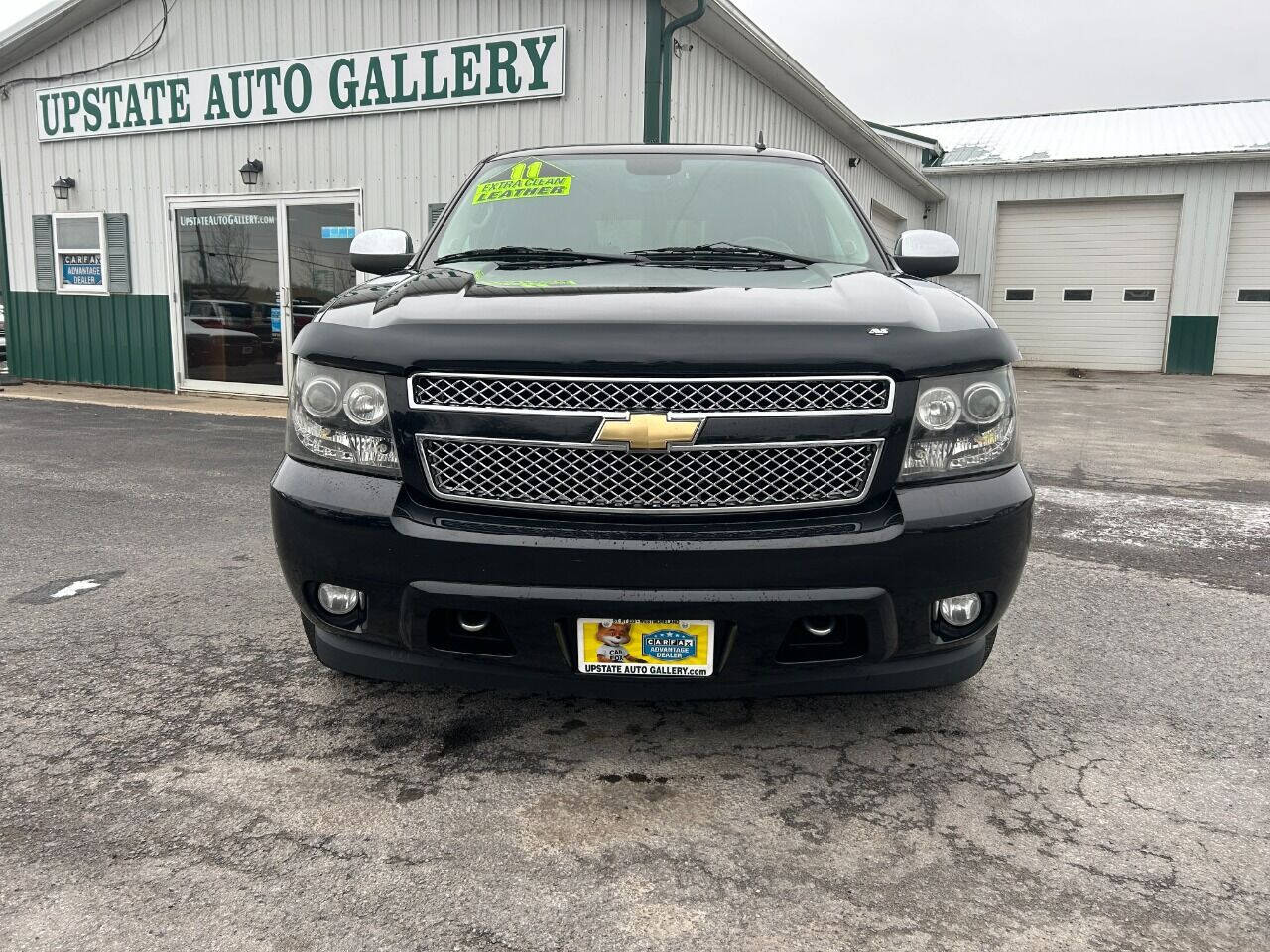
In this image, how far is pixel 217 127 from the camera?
10.3 metres

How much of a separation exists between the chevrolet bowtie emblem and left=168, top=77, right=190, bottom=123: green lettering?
10.6m

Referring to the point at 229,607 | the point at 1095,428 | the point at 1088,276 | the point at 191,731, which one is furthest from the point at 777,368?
the point at 1088,276

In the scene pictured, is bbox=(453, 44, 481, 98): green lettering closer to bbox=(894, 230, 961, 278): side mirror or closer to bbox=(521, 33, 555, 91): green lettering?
bbox=(521, 33, 555, 91): green lettering

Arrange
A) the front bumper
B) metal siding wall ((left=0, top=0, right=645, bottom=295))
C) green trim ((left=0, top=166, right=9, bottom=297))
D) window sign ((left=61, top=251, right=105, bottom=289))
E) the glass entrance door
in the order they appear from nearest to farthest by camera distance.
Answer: the front bumper → metal siding wall ((left=0, top=0, right=645, bottom=295)) → the glass entrance door → window sign ((left=61, top=251, right=105, bottom=289)) → green trim ((left=0, top=166, right=9, bottom=297))

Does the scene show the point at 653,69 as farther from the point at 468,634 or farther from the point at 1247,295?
→ the point at 1247,295

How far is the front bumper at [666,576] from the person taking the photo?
2.03 m

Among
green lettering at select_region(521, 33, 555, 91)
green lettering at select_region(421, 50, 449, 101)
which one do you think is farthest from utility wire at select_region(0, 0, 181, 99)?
green lettering at select_region(521, 33, 555, 91)

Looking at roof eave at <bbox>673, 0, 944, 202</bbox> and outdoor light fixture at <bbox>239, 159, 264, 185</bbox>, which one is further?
outdoor light fixture at <bbox>239, 159, 264, 185</bbox>

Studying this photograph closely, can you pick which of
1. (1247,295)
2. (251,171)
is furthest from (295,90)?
(1247,295)

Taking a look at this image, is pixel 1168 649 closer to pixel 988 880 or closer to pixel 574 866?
pixel 988 880

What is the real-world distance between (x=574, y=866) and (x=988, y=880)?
2.80 ft

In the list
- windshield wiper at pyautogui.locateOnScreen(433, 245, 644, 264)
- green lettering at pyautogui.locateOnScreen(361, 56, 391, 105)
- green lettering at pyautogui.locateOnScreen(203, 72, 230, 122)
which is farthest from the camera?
green lettering at pyautogui.locateOnScreen(203, 72, 230, 122)

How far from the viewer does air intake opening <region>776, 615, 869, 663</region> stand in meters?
2.10

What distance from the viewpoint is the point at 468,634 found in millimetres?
2162
